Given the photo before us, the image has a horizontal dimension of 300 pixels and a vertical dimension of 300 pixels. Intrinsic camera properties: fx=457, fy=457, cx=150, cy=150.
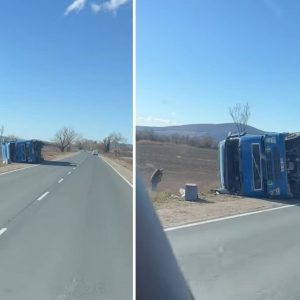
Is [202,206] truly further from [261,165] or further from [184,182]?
[261,165]

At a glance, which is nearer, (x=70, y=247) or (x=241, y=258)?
(x=241, y=258)

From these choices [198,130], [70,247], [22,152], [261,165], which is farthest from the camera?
[22,152]

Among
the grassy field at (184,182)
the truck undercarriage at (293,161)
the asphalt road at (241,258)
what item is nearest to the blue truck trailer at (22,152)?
the grassy field at (184,182)

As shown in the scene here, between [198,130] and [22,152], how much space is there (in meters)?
1.81

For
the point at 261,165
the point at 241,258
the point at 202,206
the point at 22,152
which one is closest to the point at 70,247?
the point at 22,152

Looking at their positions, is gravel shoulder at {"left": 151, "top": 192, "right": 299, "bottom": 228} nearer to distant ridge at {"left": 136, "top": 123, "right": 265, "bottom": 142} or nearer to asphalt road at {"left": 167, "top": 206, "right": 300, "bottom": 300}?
asphalt road at {"left": 167, "top": 206, "right": 300, "bottom": 300}

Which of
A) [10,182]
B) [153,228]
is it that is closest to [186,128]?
[153,228]

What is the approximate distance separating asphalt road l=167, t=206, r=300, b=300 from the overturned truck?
1.09 ft

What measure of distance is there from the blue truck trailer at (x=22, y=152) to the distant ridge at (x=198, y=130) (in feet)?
3.67

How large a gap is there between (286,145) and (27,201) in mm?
5095

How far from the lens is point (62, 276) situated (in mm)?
2557

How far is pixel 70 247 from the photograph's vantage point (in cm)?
332

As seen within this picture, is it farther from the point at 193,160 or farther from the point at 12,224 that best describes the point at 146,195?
the point at 12,224

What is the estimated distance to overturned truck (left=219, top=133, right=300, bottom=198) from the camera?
2.76 m
